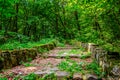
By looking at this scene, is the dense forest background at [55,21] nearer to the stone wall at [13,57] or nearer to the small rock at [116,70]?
the small rock at [116,70]

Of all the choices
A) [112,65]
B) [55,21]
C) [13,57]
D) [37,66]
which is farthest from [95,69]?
[55,21]

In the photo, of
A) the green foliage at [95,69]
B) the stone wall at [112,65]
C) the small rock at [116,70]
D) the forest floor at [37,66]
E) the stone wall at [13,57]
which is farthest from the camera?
the stone wall at [13,57]

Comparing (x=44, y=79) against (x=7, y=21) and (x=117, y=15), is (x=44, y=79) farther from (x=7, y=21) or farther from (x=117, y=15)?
(x=7, y=21)

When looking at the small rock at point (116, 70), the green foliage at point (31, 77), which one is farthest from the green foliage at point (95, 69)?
the green foliage at point (31, 77)

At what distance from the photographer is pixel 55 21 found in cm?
3731

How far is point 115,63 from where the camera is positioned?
6625 millimetres

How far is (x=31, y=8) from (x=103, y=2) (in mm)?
22765

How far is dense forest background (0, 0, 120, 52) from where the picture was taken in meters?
11.1

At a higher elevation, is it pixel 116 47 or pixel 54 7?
pixel 54 7

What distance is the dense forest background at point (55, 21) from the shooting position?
36.4 feet

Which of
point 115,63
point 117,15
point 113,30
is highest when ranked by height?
point 117,15

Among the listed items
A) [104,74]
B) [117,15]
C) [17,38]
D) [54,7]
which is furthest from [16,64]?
[54,7]

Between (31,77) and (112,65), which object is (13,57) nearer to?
(31,77)

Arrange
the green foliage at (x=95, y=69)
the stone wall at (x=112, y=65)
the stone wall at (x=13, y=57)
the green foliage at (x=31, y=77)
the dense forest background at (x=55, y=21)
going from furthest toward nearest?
the dense forest background at (x=55, y=21) < the stone wall at (x=13, y=57) < the green foliage at (x=95, y=69) < the green foliage at (x=31, y=77) < the stone wall at (x=112, y=65)
